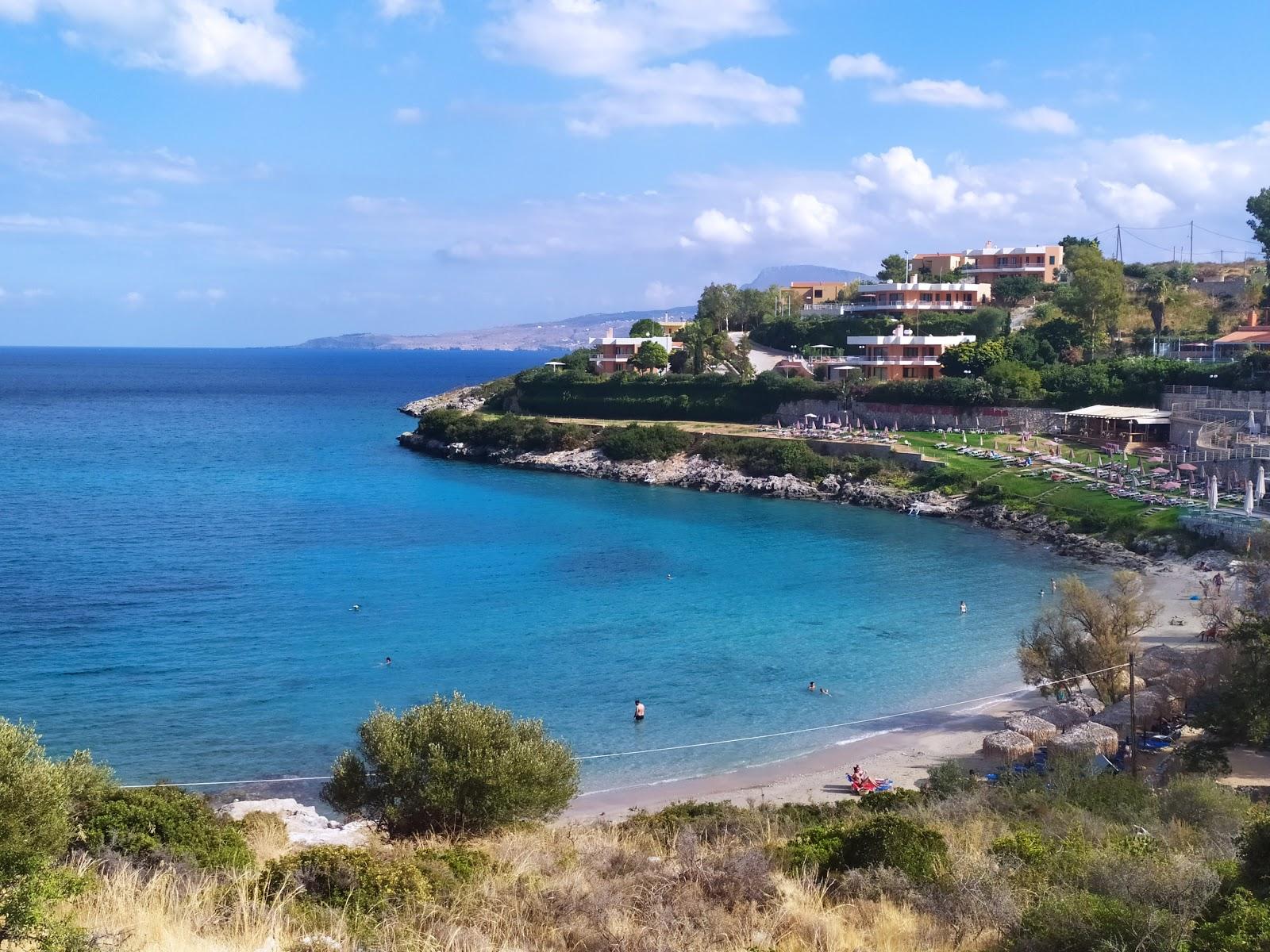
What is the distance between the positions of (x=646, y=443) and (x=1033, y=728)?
45024 mm

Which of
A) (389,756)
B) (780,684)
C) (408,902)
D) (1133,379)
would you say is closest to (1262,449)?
(1133,379)

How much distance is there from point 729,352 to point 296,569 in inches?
1799

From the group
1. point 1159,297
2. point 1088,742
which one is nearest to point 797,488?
Result: point 1159,297

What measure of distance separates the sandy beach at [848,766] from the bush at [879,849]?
24.9 feet

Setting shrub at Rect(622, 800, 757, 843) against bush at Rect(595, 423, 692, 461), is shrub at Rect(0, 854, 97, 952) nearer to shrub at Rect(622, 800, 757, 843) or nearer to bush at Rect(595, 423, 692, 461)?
shrub at Rect(622, 800, 757, 843)

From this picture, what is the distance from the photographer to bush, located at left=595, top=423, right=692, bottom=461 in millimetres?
64250

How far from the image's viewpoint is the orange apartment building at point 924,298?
258 feet

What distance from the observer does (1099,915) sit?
7.79 meters

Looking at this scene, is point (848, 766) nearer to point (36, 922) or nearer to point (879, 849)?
point (879, 849)

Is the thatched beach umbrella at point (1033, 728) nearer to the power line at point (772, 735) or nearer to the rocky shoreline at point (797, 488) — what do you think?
the power line at point (772, 735)

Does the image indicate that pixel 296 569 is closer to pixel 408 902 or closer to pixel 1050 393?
pixel 408 902

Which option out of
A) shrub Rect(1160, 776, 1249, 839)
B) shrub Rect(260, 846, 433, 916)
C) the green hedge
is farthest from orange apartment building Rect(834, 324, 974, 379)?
shrub Rect(260, 846, 433, 916)

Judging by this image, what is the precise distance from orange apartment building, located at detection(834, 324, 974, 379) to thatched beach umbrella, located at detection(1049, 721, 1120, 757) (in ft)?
164

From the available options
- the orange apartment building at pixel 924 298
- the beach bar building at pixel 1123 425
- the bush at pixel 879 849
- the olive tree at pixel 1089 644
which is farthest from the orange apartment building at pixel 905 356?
the bush at pixel 879 849
